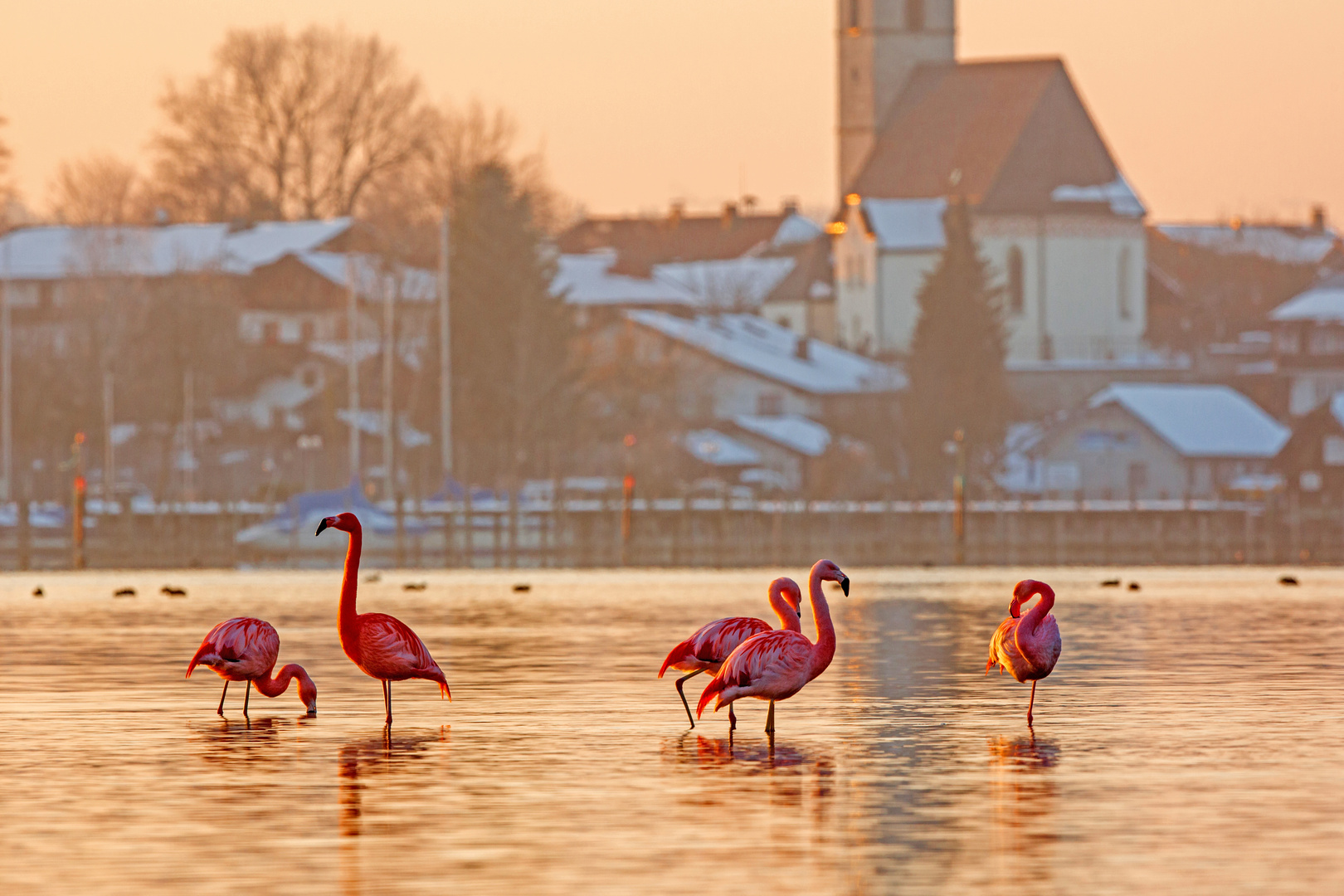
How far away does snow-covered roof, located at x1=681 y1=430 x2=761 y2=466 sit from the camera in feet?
327

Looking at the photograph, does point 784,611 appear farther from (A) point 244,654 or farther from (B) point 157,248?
(B) point 157,248

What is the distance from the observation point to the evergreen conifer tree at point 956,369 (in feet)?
340

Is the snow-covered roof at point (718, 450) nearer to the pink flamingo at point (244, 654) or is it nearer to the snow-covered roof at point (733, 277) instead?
the snow-covered roof at point (733, 277)

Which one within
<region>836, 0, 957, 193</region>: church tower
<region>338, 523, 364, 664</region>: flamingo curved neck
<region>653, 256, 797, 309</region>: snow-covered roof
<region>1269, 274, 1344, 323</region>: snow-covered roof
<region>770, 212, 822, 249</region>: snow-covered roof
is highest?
<region>836, 0, 957, 193</region>: church tower

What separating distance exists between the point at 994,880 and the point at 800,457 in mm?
90653

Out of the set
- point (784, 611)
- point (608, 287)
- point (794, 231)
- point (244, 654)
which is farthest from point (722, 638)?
point (794, 231)

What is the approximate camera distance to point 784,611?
19.6m

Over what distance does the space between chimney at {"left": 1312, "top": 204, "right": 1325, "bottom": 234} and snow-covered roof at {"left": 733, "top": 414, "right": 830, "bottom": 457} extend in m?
96.7

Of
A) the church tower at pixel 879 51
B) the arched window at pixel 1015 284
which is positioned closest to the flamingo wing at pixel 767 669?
the arched window at pixel 1015 284

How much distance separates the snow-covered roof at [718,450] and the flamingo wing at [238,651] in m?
78.3

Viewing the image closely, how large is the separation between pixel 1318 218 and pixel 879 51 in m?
60.4

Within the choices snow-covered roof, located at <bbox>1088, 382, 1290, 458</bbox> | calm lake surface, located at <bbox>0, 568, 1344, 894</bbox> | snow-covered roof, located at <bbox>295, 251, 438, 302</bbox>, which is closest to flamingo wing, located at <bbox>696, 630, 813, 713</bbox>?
calm lake surface, located at <bbox>0, 568, 1344, 894</bbox>

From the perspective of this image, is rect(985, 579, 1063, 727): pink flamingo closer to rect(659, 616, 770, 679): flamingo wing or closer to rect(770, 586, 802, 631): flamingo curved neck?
rect(770, 586, 802, 631): flamingo curved neck

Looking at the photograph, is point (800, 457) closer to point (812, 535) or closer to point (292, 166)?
point (812, 535)
